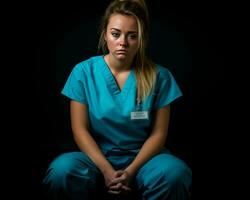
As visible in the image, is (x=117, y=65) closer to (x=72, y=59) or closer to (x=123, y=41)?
(x=123, y=41)

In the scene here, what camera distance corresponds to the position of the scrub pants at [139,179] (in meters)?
1.55

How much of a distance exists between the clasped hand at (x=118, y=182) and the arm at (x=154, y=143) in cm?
3

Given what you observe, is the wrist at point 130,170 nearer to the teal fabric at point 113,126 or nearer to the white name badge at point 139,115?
the teal fabric at point 113,126

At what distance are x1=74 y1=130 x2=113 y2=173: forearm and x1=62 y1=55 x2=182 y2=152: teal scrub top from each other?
71 millimetres

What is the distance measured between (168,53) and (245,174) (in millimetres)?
648

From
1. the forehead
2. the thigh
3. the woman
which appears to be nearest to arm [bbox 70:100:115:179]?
the woman

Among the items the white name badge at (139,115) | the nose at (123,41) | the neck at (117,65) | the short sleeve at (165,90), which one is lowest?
the white name badge at (139,115)

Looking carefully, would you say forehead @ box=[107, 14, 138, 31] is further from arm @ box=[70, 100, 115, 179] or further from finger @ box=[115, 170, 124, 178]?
finger @ box=[115, 170, 124, 178]

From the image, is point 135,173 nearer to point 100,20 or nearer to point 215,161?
point 215,161

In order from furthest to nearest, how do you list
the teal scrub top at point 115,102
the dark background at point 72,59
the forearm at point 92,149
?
the dark background at point 72,59, the teal scrub top at point 115,102, the forearm at point 92,149

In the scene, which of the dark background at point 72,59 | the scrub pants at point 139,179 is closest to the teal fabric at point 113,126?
the scrub pants at point 139,179

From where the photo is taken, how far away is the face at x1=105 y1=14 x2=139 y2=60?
1.72 metres

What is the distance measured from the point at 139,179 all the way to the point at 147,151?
12 centimetres

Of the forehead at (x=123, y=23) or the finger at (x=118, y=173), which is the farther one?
the forehead at (x=123, y=23)
